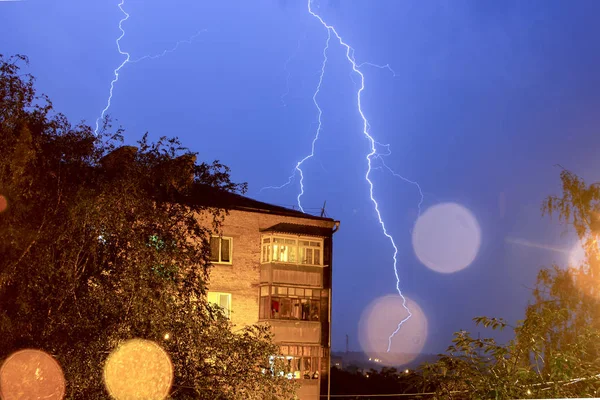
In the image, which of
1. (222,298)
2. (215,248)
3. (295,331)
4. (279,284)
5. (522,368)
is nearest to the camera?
(522,368)

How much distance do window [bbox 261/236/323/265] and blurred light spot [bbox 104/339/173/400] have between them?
52.6ft

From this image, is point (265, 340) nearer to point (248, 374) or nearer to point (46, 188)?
point (248, 374)

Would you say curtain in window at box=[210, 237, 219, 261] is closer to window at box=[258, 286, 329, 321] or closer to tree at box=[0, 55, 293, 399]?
window at box=[258, 286, 329, 321]

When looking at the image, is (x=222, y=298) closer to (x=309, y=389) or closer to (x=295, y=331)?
(x=295, y=331)

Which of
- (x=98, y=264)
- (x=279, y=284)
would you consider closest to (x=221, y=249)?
(x=279, y=284)

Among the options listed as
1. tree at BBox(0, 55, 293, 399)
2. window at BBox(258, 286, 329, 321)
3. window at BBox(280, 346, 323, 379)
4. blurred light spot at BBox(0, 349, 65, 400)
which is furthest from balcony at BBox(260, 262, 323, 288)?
blurred light spot at BBox(0, 349, 65, 400)

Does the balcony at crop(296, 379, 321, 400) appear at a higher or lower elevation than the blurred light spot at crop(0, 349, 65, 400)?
lower

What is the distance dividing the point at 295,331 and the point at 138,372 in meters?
17.2

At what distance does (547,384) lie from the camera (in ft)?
18.5

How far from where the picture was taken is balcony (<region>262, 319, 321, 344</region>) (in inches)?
1280

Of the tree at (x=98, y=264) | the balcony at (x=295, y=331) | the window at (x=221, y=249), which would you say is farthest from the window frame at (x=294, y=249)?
the tree at (x=98, y=264)

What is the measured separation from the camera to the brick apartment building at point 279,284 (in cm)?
3231

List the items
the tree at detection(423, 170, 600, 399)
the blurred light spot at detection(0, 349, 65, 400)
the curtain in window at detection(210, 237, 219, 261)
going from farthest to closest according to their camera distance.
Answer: the curtain in window at detection(210, 237, 219, 261) < the blurred light spot at detection(0, 349, 65, 400) < the tree at detection(423, 170, 600, 399)

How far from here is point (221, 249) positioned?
3262cm
